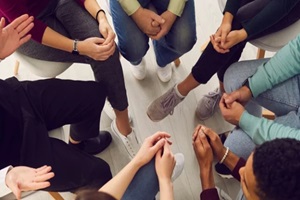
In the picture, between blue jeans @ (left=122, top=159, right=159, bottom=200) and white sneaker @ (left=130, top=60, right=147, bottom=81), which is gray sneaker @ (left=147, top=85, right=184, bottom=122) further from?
blue jeans @ (left=122, top=159, right=159, bottom=200)

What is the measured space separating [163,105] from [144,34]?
0.32 metres

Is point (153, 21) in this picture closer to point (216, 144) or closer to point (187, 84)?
point (187, 84)

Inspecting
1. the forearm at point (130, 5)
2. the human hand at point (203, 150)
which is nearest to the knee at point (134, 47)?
the forearm at point (130, 5)

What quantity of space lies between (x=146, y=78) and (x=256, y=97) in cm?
65

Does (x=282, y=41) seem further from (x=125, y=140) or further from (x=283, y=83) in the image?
(x=125, y=140)

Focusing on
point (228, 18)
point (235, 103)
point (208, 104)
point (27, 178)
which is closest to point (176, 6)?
point (228, 18)

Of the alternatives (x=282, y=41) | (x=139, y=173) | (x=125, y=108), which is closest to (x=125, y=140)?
(x=125, y=108)

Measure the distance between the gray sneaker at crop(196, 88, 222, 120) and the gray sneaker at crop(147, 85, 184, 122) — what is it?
14 centimetres

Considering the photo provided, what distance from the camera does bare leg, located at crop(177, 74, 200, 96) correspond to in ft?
5.09

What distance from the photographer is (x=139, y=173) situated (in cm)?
119

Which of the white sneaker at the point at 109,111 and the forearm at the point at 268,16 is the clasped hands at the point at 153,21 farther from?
the white sneaker at the point at 109,111

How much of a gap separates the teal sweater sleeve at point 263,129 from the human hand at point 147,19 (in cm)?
44

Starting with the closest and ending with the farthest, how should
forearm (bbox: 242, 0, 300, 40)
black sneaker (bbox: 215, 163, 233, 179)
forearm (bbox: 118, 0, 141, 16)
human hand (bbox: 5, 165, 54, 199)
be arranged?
human hand (bbox: 5, 165, 54, 199), forearm (bbox: 242, 0, 300, 40), forearm (bbox: 118, 0, 141, 16), black sneaker (bbox: 215, 163, 233, 179)

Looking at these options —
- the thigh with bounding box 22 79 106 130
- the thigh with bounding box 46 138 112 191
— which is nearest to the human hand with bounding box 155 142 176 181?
the thigh with bounding box 46 138 112 191
